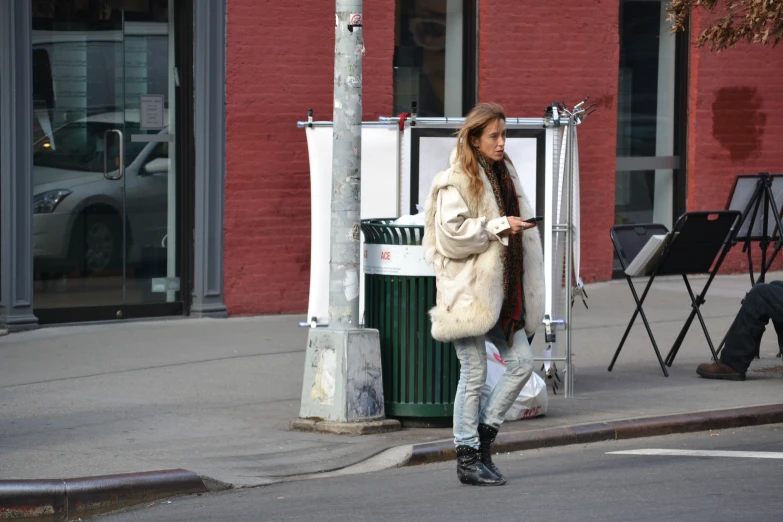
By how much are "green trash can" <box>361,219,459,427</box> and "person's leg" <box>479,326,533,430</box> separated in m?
1.17

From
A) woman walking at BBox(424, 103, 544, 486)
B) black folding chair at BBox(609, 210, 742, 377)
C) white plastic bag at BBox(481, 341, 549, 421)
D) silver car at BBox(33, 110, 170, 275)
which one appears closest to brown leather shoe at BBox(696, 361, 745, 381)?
black folding chair at BBox(609, 210, 742, 377)

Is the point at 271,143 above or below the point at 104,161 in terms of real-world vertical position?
above

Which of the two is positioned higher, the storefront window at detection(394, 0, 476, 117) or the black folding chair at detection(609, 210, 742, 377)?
the storefront window at detection(394, 0, 476, 117)

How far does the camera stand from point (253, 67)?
12172 mm

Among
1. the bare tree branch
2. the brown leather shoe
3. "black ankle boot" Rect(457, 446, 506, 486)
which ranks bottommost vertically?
"black ankle boot" Rect(457, 446, 506, 486)

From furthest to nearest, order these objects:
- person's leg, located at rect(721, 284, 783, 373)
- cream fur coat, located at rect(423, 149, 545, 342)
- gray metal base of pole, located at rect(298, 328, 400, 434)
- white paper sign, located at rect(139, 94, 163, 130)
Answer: white paper sign, located at rect(139, 94, 163, 130), person's leg, located at rect(721, 284, 783, 373), gray metal base of pole, located at rect(298, 328, 400, 434), cream fur coat, located at rect(423, 149, 545, 342)

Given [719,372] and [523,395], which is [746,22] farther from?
[523,395]

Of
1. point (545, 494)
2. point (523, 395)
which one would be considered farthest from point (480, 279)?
point (523, 395)

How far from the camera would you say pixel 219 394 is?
9.04 metres

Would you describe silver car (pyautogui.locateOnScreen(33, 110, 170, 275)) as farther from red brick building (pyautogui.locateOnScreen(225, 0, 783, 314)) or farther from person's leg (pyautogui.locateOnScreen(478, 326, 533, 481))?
person's leg (pyautogui.locateOnScreen(478, 326, 533, 481))

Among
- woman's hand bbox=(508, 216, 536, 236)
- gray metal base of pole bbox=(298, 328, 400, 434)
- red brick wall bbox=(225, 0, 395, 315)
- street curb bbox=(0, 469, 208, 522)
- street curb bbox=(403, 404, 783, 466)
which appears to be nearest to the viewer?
street curb bbox=(0, 469, 208, 522)

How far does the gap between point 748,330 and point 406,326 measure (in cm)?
298

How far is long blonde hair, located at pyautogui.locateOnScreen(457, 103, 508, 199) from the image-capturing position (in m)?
6.63

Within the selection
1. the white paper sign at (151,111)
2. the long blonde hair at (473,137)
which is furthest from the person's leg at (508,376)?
the white paper sign at (151,111)
